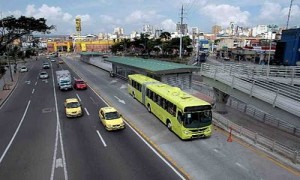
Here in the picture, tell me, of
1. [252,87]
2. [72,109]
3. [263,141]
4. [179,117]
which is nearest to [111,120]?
[72,109]

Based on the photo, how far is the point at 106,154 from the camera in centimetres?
1964

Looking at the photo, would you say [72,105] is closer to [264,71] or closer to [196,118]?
[196,118]

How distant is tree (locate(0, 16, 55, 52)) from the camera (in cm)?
6053

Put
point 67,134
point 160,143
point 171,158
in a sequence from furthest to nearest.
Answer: point 67,134, point 160,143, point 171,158

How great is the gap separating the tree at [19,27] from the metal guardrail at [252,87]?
49.1 m

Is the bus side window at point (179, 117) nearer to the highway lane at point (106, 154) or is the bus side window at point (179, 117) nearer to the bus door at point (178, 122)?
the bus door at point (178, 122)

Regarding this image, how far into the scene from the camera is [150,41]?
112438mm

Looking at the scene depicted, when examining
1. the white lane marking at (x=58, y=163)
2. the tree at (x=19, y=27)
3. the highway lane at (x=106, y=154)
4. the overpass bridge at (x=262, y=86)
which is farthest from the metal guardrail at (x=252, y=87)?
the tree at (x=19, y=27)

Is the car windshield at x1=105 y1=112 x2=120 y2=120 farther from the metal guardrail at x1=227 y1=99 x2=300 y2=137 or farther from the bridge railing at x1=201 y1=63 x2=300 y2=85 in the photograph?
the metal guardrail at x1=227 y1=99 x2=300 y2=137

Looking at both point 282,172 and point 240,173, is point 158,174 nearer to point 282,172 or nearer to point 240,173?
point 240,173

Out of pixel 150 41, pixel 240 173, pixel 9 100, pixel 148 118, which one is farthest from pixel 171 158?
pixel 150 41

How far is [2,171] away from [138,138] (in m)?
10.1

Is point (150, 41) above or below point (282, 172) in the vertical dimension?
above

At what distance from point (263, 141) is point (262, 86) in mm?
4343
